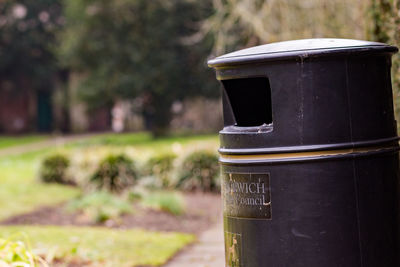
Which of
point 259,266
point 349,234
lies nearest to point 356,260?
point 349,234

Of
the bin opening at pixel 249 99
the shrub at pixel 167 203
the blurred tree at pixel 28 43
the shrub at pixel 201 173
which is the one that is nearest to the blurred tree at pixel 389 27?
the bin opening at pixel 249 99

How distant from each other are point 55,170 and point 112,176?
200 centimetres

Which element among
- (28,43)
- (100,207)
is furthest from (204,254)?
(28,43)

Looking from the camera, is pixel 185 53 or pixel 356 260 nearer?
pixel 356 260

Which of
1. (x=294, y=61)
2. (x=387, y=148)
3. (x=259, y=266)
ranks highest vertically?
(x=294, y=61)

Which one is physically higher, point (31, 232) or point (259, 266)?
point (259, 266)

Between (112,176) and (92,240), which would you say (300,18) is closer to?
(112,176)

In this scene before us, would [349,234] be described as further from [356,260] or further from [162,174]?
[162,174]

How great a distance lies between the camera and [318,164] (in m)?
3.44

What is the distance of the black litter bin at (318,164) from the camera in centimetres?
345

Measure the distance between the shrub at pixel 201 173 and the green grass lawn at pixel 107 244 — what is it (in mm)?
4059

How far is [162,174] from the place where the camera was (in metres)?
13.0

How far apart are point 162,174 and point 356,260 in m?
9.62

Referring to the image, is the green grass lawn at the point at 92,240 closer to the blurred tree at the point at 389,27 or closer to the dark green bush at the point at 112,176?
the dark green bush at the point at 112,176
